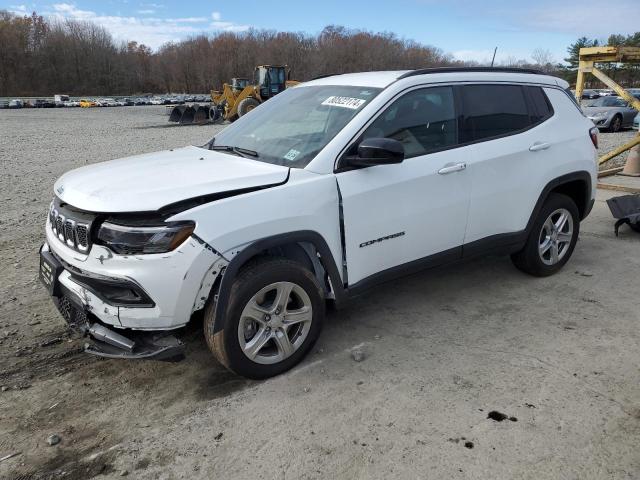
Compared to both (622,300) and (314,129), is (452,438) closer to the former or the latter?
(314,129)

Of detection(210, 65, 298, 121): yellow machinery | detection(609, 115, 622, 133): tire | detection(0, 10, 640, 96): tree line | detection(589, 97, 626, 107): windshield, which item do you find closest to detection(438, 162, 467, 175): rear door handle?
detection(609, 115, 622, 133): tire

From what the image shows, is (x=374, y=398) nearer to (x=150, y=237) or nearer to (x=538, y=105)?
(x=150, y=237)

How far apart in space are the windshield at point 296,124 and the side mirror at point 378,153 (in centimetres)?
27

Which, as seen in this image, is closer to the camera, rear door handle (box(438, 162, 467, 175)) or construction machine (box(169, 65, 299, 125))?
rear door handle (box(438, 162, 467, 175))

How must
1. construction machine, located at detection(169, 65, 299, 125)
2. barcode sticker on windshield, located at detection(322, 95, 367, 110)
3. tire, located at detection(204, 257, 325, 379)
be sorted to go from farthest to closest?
construction machine, located at detection(169, 65, 299, 125), barcode sticker on windshield, located at detection(322, 95, 367, 110), tire, located at detection(204, 257, 325, 379)

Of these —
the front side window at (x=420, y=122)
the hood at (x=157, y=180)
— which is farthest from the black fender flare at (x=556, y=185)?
the hood at (x=157, y=180)

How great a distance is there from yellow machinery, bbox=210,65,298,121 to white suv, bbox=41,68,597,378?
2385 centimetres

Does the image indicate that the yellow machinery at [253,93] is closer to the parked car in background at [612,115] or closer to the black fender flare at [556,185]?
the parked car in background at [612,115]

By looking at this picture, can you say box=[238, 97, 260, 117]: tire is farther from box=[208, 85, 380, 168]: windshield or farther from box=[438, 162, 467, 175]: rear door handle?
box=[438, 162, 467, 175]: rear door handle

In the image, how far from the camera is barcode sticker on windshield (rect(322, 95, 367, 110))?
3.61 meters

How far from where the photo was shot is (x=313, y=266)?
342 centimetres

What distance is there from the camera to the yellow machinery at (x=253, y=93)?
2777 cm

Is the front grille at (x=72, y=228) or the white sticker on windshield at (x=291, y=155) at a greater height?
the white sticker on windshield at (x=291, y=155)

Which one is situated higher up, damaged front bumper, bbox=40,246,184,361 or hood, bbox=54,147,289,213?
hood, bbox=54,147,289,213
